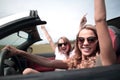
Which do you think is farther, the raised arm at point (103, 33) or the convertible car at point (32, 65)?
the raised arm at point (103, 33)

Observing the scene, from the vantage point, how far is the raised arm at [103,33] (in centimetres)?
240

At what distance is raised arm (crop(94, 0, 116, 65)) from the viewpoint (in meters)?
2.40

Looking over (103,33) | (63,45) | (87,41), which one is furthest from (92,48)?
(63,45)

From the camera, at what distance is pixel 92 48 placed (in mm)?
2873

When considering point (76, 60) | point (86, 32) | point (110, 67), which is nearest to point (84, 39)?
point (86, 32)

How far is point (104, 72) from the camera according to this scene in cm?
218

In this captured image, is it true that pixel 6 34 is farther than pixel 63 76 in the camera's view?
Yes

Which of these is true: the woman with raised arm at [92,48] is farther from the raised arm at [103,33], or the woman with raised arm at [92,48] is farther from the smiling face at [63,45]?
the smiling face at [63,45]

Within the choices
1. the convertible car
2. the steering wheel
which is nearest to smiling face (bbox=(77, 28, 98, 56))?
the convertible car

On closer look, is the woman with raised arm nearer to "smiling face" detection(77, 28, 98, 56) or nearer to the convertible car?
"smiling face" detection(77, 28, 98, 56)

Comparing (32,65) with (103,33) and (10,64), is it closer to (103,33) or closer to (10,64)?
(10,64)

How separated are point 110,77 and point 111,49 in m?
0.36

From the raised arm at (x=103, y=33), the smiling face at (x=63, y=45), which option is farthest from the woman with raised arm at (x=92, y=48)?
the smiling face at (x=63, y=45)

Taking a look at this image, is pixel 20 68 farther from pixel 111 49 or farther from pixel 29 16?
pixel 111 49
